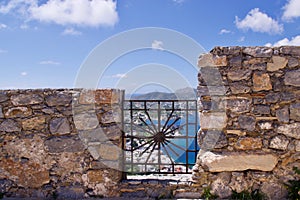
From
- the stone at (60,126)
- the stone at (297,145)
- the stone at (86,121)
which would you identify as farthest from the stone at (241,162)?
the stone at (60,126)

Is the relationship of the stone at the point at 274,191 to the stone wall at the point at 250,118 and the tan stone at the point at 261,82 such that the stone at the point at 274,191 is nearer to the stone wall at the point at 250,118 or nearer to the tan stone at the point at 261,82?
the stone wall at the point at 250,118

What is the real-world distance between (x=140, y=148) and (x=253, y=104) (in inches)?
53.1

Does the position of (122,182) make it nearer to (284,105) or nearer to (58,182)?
(58,182)

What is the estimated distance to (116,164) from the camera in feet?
10.5

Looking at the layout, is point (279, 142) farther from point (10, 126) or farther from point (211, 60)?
point (10, 126)

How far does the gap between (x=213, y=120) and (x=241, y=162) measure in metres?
0.51

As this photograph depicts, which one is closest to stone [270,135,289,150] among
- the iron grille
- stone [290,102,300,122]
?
stone [290,102,300,122]

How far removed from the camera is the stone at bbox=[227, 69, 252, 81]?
118 inches

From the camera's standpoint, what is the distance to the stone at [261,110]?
298 cm

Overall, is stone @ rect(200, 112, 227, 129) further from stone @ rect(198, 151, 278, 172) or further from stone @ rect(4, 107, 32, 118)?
stone @ rect(4, 107, 32, 118)

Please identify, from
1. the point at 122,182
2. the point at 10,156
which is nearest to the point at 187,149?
the point at 122,182

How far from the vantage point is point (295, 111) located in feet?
9.75

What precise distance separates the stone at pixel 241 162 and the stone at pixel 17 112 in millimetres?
2008

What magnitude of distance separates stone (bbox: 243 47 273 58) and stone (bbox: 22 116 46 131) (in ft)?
7.39
